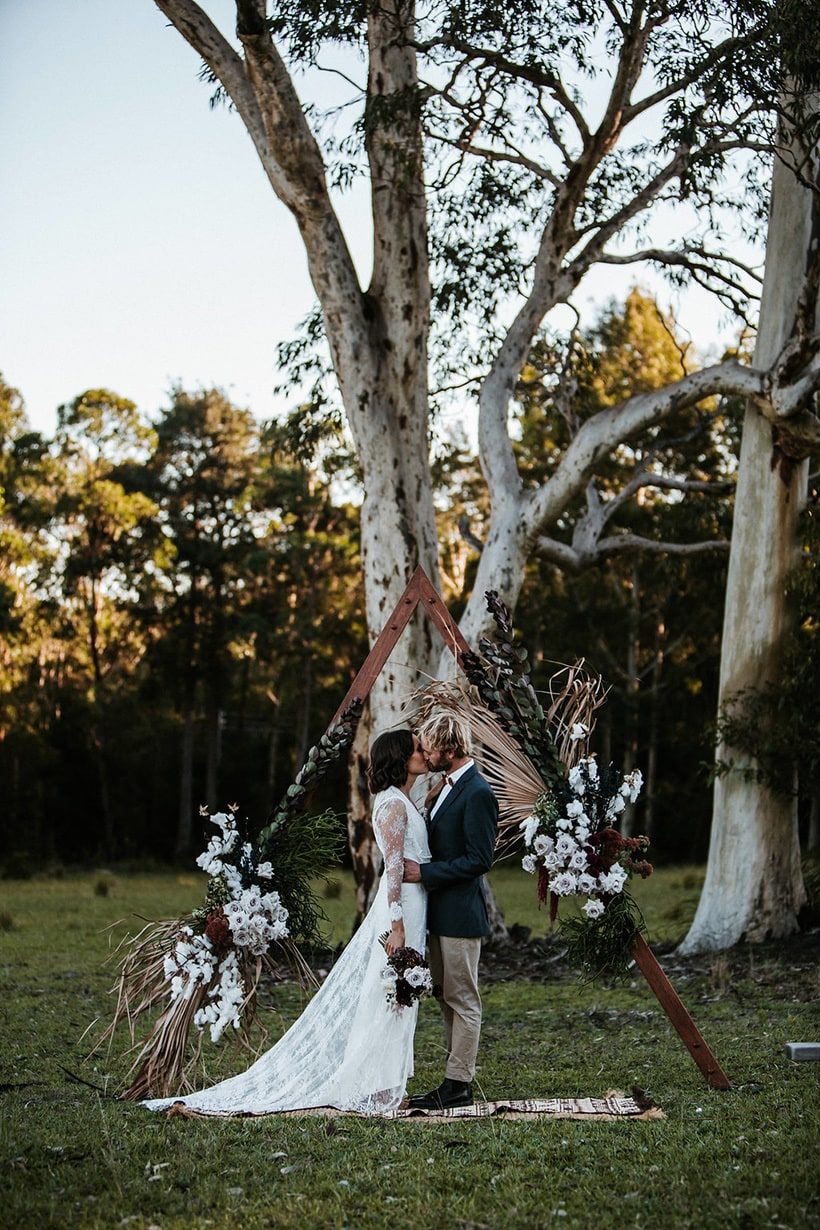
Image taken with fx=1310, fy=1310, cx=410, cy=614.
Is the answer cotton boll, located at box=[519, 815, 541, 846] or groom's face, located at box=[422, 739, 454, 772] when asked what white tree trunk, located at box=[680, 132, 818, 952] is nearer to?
cotton boll, located at box=[519, 815, 541, 846]

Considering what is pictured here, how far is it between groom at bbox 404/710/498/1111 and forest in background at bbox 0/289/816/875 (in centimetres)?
2178

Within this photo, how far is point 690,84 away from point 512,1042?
9.37m

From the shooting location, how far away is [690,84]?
1292 centimetres

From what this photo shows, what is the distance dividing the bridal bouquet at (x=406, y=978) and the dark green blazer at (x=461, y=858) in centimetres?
26

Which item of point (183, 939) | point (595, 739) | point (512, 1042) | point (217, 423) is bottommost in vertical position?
point (512, 1042)

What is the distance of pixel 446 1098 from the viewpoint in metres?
6.16

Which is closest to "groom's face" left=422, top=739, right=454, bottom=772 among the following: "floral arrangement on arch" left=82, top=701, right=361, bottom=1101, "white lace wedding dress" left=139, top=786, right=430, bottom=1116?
"white lace wedding dress" left=139, top=786, right=430, bottom=1116

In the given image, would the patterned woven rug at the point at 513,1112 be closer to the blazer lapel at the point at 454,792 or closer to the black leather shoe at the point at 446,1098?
the black leather shoe at the point at 446,1098

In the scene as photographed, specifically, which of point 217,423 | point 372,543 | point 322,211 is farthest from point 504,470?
point 217,423

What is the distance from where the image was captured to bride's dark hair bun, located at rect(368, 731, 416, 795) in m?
6.20

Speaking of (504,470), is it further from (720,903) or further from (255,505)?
(255,505)

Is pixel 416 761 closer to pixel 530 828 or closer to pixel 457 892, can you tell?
pixel 457 892

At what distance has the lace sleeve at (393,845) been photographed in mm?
6102

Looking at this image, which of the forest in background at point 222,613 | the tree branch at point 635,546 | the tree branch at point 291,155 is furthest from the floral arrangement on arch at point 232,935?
the forest in background at point 222,613
